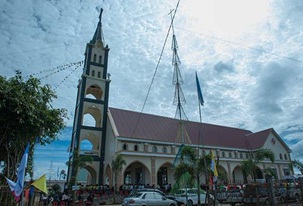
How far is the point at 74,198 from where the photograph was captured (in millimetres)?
21719

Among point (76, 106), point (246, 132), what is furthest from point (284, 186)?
point (246, 132)

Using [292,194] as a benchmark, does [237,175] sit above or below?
above

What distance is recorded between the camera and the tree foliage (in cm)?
1072

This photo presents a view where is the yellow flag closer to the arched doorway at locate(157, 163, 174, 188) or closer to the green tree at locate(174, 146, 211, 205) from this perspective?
the green tree at locate(174, 146, 211, 205)

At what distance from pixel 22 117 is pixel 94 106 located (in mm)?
23335

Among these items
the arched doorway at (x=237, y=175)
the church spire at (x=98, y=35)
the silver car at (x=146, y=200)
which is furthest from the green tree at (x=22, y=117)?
the arched doorway at (x=237, y=175)

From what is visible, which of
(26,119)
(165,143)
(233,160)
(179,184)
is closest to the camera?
(26,119)

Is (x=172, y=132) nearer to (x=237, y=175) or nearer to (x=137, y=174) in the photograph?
(x=137, y=174)

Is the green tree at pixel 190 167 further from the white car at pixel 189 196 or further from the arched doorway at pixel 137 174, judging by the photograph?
the arched doorway at pixel 137 174

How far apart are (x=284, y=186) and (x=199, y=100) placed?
7611mm

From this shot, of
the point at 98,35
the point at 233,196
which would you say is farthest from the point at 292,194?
the point at 98,35

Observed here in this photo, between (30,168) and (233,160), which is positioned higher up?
(233,160)

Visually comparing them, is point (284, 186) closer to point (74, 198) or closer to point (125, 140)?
point (74, 198)

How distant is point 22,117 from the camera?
11195mm
